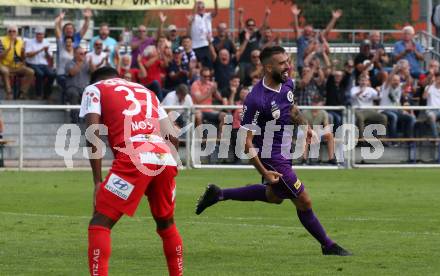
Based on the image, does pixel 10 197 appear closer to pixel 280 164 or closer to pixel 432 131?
→ pixel 280 164

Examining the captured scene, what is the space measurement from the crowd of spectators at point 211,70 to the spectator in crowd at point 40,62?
2cm

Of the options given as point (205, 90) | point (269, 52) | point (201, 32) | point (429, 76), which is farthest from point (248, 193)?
point (429, 76)

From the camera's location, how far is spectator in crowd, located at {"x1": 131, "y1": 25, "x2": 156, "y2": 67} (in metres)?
27.0

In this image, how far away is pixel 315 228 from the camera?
12.0m

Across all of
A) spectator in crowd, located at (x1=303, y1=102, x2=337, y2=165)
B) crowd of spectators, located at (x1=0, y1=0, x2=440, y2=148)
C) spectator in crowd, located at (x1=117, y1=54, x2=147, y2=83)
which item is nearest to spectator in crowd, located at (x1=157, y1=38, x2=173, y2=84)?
crowd of spectators, located at (x1=0, y1=0, x2=440, y2=148)

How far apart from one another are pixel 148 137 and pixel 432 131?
59.9 ft

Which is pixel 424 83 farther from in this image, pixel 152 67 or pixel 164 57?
pixel 152 67

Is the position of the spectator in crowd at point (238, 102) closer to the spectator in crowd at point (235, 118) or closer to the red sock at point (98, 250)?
the spectator in crowd at point (235, 118)

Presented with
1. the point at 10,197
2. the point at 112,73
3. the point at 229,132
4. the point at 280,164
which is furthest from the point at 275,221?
the point at 229,132

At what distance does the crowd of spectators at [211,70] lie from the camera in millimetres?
→ 26000

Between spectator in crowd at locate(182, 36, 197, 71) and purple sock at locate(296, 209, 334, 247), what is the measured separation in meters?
15.2

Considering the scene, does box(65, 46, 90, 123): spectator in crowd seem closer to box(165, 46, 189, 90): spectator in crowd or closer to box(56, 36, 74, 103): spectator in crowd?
box(56, 36, 74, 103): spectator in crowd

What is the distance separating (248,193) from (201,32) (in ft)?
50.3

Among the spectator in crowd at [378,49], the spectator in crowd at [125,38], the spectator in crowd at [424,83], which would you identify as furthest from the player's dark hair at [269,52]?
the spectator in crowd at [378,49]
